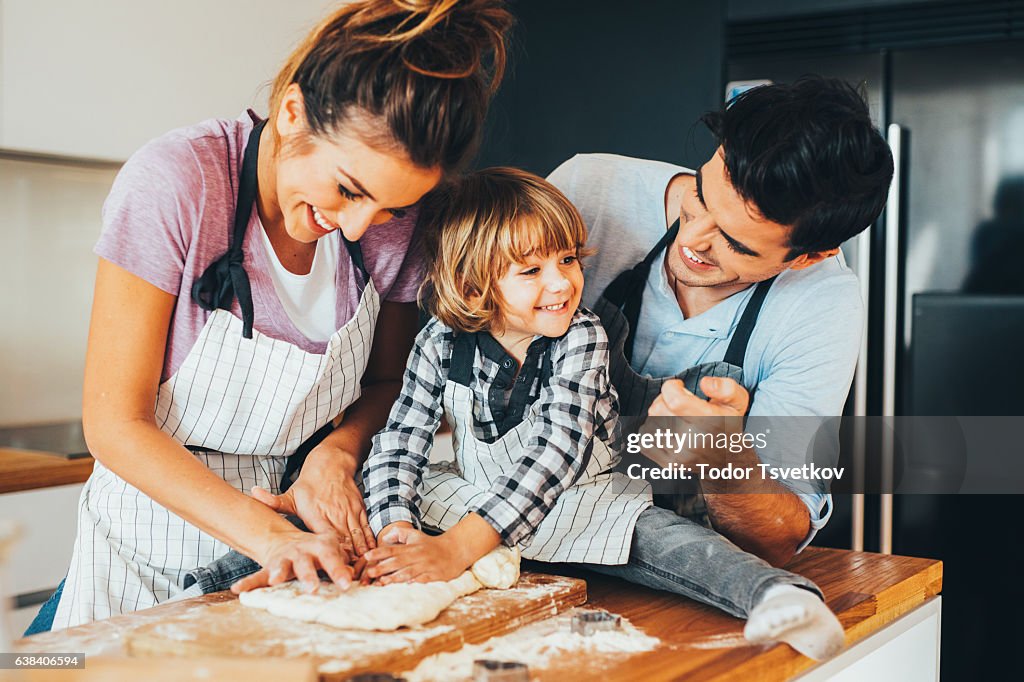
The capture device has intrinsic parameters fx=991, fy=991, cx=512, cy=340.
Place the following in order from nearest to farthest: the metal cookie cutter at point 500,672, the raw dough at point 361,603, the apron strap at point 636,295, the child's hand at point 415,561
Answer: the metal cookie cutter at point 500,672 < the raw dough at point 361,603 < the child's hand at point 415,561 < the apron strap at point 636,295

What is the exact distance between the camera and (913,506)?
97.3 inches

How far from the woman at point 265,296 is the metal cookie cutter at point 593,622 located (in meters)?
0.22

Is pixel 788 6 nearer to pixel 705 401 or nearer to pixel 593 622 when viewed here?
pixel 705 401

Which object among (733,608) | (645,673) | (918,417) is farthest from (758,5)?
(645,673)

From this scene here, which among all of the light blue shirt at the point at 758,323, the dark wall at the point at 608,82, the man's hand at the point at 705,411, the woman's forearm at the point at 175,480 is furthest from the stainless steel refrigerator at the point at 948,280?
the woman's forearm at the point at 175,480

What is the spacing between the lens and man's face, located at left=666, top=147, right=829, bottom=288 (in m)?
1.12

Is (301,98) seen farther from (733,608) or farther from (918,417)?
(918,417)

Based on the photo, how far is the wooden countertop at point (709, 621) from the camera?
0.81 m

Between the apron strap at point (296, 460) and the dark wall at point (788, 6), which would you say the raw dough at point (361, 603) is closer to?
the apron strap at point (296, 460)

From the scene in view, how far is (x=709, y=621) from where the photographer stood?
3.13 ft

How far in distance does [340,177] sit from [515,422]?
372 mm

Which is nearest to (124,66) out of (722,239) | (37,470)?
(37,470)

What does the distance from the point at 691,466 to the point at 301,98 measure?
0.56m

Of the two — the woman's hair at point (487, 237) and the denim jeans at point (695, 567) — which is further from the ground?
the woman's hair at point (487, 237)
